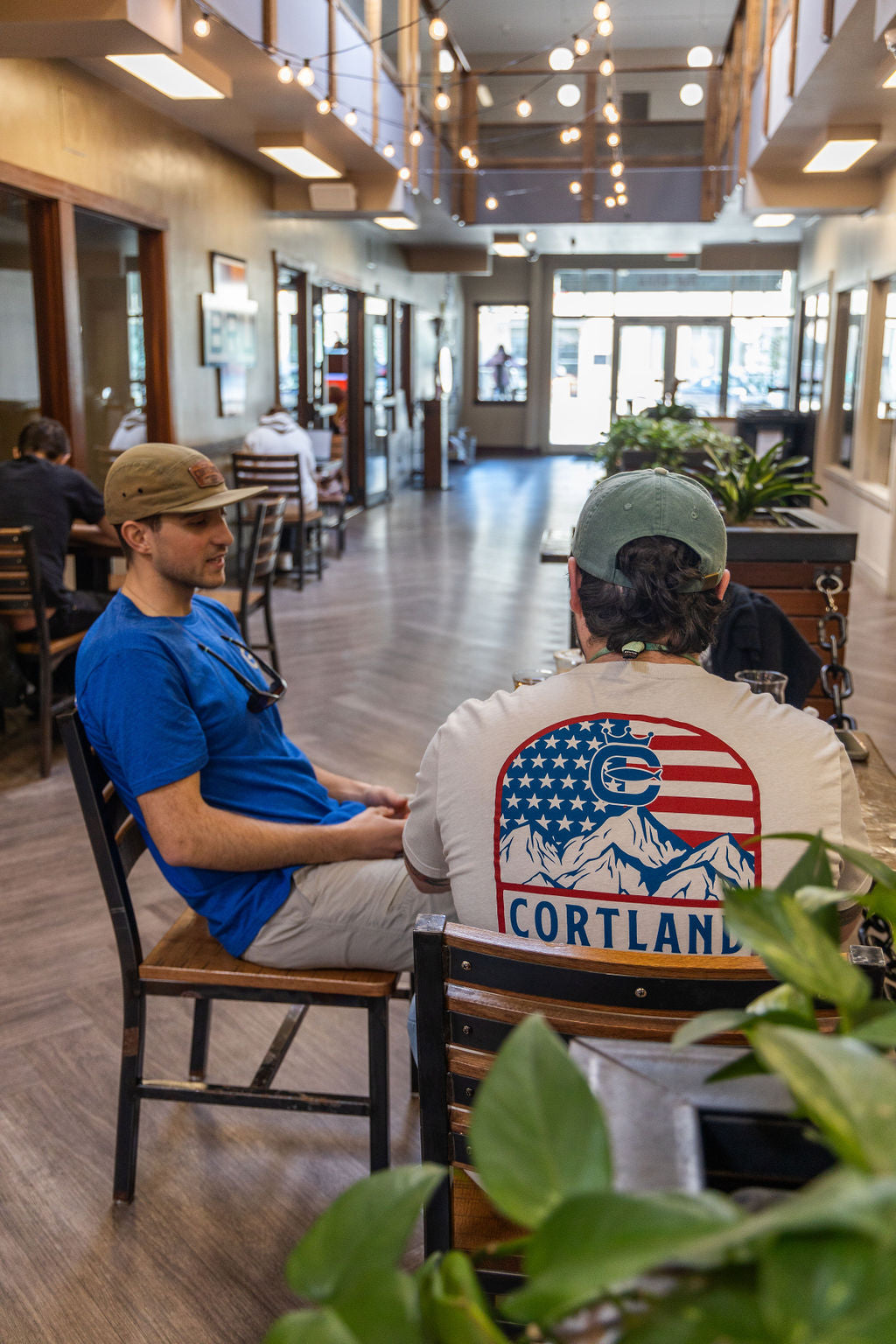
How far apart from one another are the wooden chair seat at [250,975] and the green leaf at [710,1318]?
1621 millimetres

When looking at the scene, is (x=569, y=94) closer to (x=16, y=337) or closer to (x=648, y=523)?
(x=16, y=337)

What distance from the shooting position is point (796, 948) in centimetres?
52

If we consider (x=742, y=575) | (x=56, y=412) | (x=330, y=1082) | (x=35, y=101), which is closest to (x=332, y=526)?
(x=56, y=412)

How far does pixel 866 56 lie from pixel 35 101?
4.12 meters

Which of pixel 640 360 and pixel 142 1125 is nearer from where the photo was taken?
pixel 142 1125

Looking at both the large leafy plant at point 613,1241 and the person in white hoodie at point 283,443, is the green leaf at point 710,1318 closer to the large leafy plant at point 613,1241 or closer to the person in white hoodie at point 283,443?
the large leafy plant at point 613,1241

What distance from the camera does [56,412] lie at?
620 cm

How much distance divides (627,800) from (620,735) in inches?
3.0

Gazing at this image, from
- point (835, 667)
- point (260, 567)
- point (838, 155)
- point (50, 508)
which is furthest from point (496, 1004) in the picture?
point (838, 155)

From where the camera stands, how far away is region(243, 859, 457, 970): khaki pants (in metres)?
2.01

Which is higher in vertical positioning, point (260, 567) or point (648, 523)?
point (648, 523)

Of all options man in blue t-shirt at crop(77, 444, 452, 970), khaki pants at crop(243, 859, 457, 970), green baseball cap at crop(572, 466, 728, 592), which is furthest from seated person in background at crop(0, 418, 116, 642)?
green baseball cap at crop(572, 466, 728, 592)

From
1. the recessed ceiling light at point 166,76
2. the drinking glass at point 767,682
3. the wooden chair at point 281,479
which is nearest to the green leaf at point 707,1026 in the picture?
the drinking glass at point 767,682

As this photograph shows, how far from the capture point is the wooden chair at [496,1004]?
3.67ft
